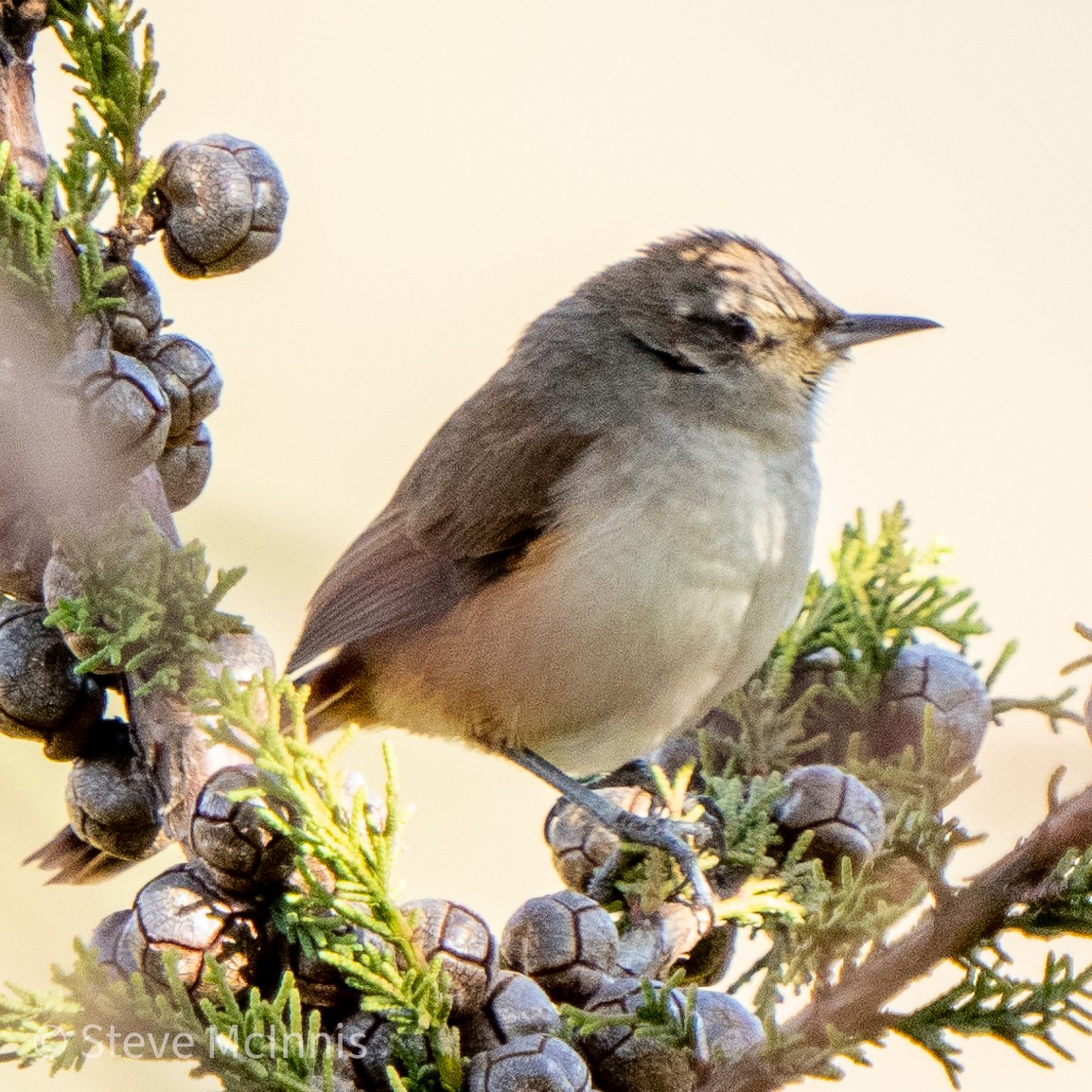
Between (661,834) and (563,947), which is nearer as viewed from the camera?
(563,947)

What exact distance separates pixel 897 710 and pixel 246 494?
1.65 metres

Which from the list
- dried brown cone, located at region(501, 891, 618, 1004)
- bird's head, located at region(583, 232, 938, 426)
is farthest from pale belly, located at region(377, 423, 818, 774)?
dried brown cone, located at region(501, 891, 618, 1004)

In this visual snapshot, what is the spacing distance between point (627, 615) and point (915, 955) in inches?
55.6

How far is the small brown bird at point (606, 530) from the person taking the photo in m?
3.20

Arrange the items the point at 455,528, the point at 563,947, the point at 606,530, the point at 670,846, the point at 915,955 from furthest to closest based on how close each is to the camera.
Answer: the point at 455,528
the point at 606,530
the point at 670,846
the point at 563,947
the point at 915,955

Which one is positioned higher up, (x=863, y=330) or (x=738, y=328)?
(x=863, y=330)

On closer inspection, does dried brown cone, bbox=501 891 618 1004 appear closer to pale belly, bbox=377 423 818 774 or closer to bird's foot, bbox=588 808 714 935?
bird's foot, bbox=588 808 714 935

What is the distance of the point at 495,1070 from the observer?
5.82ft

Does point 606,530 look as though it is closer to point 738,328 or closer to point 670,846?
point 738,328

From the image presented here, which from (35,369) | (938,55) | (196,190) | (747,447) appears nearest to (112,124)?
(196,190)

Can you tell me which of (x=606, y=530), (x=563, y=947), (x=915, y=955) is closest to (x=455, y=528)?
(x=606, y=530)

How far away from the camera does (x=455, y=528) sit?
142 inches

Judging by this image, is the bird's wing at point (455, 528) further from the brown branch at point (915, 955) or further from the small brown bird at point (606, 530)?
the brown branch at point (915, 955)

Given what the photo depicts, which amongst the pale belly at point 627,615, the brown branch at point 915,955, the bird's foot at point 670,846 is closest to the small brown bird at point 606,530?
the pale belly at point 627,615
